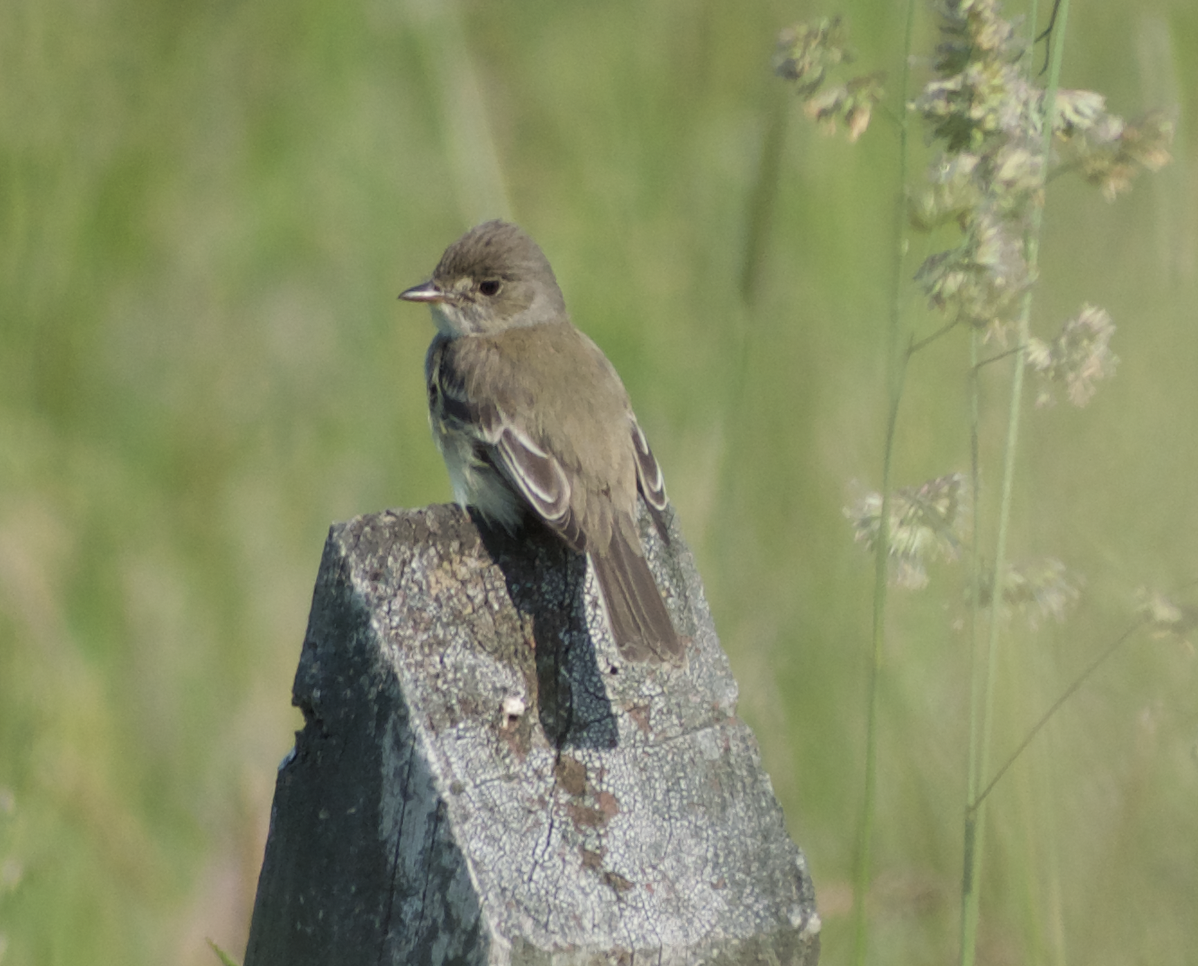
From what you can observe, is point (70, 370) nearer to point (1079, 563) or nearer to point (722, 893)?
point (1079, 563)

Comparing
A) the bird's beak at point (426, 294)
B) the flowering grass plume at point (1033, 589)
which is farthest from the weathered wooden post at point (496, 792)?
the bird's beak at point (426, 294)

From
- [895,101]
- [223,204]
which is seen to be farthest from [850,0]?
[223,204]

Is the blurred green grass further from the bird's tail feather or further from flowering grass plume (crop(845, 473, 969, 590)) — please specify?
the bird's tail feather

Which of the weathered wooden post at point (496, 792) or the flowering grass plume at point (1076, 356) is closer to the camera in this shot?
the weathered wooden post at point (496, 792)

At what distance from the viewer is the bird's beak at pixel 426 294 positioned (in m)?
4.49

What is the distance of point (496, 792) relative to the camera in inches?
80.0

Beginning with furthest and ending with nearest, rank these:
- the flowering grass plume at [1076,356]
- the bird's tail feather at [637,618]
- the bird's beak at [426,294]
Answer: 1. the bird's beak at [426,294]
2. the flowering grass plume at [1076,356]
3. the bird's tail feather at [637,618]

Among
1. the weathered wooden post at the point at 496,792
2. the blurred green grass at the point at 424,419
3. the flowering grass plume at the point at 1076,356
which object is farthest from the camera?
the blurred green grass at the point at 424,419

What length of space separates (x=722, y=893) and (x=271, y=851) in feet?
2.08

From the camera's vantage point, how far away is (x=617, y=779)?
2.13m

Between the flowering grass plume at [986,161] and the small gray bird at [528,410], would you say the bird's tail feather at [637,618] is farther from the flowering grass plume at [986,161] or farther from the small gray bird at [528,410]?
the flowering grass plume at [986,161]

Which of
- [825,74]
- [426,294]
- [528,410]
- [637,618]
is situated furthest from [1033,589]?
[426,294]

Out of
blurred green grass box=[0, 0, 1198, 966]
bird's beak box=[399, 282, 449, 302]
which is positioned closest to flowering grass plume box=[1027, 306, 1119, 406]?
blurred green grass box=[0, 0, 1198, 966]

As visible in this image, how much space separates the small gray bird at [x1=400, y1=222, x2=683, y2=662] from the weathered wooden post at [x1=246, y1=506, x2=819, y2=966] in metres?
0.32
